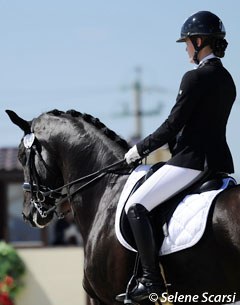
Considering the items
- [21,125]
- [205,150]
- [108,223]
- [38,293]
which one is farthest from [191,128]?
[38,293]

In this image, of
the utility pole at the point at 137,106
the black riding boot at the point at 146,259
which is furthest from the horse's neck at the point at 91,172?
the utility pole at the point at 137,106

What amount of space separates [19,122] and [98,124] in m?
0.74

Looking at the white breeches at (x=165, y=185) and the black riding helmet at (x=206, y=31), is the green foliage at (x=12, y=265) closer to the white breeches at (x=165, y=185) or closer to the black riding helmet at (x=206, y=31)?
the white breeches at (x=165, y=185)

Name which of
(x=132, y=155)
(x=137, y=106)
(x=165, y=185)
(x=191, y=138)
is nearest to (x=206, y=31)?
(x=191, y=138)

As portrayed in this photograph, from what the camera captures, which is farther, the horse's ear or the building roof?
the building roof

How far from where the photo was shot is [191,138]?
653 centimetres

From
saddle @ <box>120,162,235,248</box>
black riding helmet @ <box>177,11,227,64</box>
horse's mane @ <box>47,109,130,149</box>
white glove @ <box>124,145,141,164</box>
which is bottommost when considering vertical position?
saddle @ <box>120,162,235,248</box>

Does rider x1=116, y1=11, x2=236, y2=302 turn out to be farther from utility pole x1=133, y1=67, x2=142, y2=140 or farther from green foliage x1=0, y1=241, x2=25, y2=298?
utility pole x1=133, y1=67, x2=142, y2=140

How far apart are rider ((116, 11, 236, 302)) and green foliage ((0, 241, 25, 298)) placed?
9632mm

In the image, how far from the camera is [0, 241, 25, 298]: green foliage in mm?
15906

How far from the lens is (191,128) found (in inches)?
257

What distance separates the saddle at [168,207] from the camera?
6.43 m

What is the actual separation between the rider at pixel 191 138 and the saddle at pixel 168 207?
2.1 inches

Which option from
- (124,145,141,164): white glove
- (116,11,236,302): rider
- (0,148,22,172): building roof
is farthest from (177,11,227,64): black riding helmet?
(0,148,22,172): building roof
